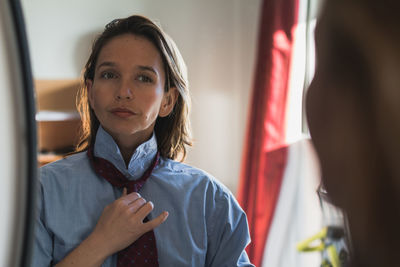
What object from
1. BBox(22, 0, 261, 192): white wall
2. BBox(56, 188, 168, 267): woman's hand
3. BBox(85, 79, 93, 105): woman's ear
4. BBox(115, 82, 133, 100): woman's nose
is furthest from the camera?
BBox(22, 0, 261, 192): white wall

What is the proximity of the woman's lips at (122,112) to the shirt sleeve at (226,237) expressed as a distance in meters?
0.24

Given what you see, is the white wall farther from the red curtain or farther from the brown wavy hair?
the brown wavy hair

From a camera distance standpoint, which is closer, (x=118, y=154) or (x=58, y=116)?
(x=118, y=154)

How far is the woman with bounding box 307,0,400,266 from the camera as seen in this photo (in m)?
0.14

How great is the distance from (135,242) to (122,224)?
5 cm

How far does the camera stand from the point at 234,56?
2.84 metres

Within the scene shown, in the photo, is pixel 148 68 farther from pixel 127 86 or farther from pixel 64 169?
pixel 64 169

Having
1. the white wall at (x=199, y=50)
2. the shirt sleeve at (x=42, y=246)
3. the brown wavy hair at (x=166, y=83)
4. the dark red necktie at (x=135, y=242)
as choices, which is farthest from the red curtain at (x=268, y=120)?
the shirt sleeve at (x=42, y=246)

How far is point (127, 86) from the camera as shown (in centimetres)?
80

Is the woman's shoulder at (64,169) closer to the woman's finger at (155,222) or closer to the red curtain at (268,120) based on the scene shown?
the woman's finger at (155,222)

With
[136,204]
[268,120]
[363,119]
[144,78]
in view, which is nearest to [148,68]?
[144,78]

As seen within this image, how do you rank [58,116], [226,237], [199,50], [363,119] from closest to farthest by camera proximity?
[363,119], [226,237], [58,116], [199,50]

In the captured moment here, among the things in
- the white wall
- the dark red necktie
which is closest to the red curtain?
the white wall

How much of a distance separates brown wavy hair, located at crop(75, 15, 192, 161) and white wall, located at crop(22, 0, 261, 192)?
1.80 metres
